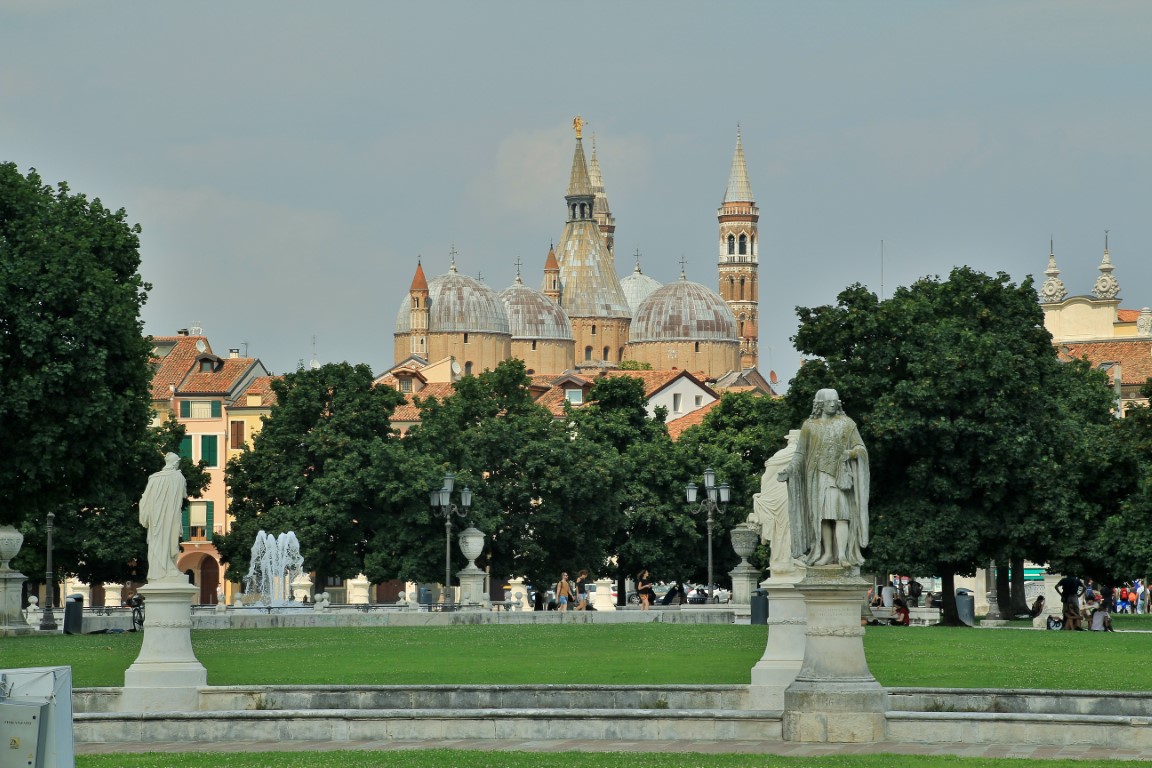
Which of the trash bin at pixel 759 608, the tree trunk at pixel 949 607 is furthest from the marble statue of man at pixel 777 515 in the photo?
the tree trunk at pixel 949 607

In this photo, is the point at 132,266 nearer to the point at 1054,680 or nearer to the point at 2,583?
the point at 2,583

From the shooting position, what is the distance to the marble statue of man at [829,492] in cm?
1805

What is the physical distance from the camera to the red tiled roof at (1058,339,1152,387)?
3969 inches

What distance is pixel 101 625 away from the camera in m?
45.4

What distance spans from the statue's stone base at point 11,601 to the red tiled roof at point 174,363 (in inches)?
2279

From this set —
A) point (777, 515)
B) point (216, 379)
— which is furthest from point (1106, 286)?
point (777, 515)

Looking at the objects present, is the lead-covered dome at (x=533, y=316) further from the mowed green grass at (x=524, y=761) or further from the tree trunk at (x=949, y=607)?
the mowed green grass at (x=524, y=761)

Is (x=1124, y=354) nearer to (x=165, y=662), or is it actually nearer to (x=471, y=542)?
(x=471, y=542)

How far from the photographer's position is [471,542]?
5900 cm

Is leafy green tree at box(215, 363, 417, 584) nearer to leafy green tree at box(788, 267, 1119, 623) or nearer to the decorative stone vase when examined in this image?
the decorative stone vase

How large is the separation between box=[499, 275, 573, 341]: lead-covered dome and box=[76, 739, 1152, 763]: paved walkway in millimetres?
170236

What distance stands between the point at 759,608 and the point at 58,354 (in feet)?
47.5

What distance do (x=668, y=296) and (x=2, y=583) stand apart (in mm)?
153224

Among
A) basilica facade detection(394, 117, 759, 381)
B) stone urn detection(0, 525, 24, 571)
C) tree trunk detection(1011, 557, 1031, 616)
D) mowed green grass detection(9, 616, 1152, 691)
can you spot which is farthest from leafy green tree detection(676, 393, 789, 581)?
basilica facade detection(394, 117, 759, 381)
